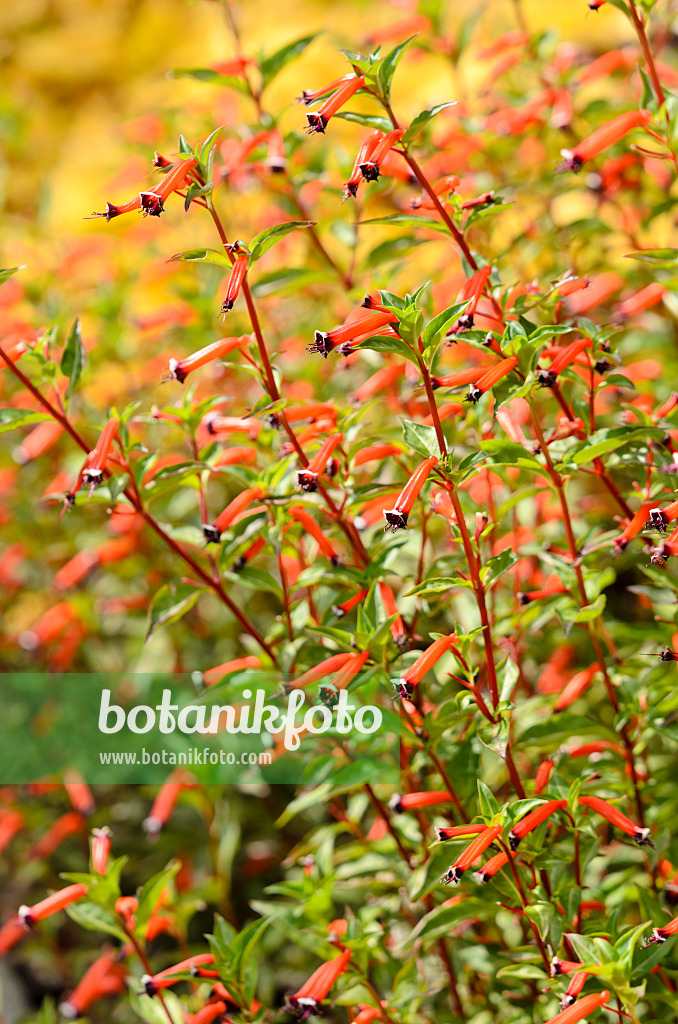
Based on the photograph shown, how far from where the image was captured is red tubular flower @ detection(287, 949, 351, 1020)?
4.41 ft

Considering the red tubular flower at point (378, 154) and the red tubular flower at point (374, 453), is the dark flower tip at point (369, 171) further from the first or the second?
the red tubular flower at point (374, 453)

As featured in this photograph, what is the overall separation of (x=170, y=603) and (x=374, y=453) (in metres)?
0.51

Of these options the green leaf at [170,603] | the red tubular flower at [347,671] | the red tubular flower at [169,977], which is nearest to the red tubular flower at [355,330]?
the red tubular flower at [347,671]

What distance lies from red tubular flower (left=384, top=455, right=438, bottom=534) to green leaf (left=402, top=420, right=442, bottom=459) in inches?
1.5

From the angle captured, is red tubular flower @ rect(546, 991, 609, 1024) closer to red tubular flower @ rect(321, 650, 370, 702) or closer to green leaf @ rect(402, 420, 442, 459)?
red tubular flower @ rect(321, 650, 370, 702)

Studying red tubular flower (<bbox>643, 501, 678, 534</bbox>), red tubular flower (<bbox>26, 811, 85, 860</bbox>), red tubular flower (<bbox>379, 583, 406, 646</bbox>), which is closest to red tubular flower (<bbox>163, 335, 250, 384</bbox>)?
red tubular flower (<bbox>379, 583, 406, 646</bbox>)

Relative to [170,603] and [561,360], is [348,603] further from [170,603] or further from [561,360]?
[561,360]

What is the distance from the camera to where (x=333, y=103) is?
1.24 m

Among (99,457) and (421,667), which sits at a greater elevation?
(99,457)

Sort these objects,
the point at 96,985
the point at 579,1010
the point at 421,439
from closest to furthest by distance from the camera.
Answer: the point at 579,1010 < the point at 421,439 < the point at 96,985

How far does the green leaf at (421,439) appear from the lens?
4.16ft

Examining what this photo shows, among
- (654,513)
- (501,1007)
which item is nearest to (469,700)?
(654,513)

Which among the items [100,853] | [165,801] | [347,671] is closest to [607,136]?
[347,671]

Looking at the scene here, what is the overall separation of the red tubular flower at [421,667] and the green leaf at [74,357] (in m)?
0.94
